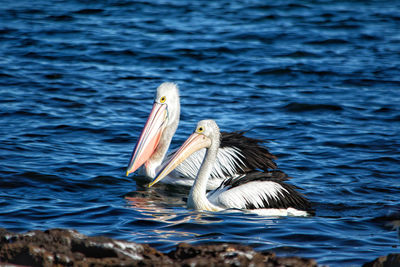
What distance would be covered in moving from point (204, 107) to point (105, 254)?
6.72 m

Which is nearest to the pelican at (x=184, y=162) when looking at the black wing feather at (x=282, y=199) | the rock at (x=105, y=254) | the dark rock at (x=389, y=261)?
the black wing feather at (x=282, y=199)

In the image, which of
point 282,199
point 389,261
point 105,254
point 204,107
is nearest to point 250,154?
point 282,199

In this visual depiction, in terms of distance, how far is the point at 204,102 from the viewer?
406 inches

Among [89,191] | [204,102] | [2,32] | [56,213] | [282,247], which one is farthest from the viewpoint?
[2,32]

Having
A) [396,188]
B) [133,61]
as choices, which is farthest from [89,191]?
[133,61]

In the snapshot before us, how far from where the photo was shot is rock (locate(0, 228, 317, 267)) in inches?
130

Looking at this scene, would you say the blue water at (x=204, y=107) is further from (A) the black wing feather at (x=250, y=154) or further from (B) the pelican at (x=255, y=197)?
(A) the black wing feather at (x=250, y=154)

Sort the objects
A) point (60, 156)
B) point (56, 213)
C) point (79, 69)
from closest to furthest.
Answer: point (56, 213)
point (60, 156)
point (79, 69)

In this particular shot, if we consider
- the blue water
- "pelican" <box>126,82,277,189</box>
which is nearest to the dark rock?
the blue water

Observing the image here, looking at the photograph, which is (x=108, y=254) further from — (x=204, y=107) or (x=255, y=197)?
(x=204, y=107)

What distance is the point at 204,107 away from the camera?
10.0 metres

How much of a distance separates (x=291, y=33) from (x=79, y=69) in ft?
18.7

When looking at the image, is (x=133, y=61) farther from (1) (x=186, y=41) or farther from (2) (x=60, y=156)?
(2) (x=60, y=156)

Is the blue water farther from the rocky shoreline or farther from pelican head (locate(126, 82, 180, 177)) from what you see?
the rocky shoreline
